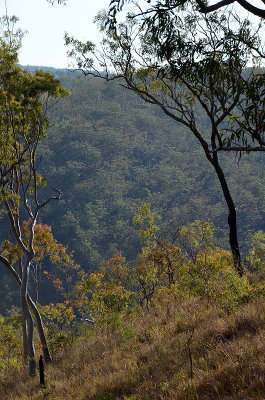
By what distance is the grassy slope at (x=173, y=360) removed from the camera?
3.62 meters

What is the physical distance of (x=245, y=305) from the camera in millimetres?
5711

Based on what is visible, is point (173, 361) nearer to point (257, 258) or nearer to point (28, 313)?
point (257, 258)

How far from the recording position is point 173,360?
4641 millimetres

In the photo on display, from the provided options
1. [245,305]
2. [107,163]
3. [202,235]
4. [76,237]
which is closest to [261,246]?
[202,235]

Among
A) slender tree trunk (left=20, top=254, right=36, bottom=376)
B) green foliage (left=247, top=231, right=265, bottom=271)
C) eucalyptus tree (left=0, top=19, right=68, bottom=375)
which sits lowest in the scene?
slender tree trunk (left=20, top=254, right=36, bottom=376)

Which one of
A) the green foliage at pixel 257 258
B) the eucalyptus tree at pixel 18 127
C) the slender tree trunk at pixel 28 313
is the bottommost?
the slender tree trunk at pixel 28 313

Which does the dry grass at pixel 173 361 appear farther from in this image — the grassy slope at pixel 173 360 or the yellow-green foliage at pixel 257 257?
the yellow-green foliage at pixel 257 257

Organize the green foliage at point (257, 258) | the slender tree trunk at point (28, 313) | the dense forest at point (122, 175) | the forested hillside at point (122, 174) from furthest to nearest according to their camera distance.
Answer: the forested hillside at point (122, 174) < the dense forest at point (122, 175) < the slender tree trunk at point (28, 313) < the green foliage at point (257, 258)

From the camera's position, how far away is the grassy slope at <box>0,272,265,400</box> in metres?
3.62

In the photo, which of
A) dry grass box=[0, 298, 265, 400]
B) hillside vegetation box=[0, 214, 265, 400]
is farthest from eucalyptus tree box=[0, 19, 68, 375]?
dry grass box=[0, 298, 265, 400]

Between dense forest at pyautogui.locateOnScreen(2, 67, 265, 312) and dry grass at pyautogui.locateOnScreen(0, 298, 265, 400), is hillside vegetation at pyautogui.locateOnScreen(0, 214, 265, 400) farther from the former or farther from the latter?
dense forest at pyautogui.locateOnScreen(2, 67, 265, 312)

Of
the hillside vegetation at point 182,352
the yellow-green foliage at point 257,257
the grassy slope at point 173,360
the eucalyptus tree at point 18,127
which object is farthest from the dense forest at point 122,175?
the grassy slope at point 173,360

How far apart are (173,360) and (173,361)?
0.01 m

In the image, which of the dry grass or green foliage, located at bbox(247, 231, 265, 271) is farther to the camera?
green foliage, located at bbox(247, 231, 265, 271)
